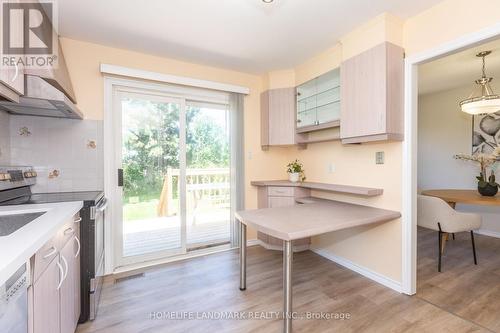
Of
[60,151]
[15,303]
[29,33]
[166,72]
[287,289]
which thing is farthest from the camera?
[166,72]

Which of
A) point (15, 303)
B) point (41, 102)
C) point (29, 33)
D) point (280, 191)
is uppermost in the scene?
point (29, 33)

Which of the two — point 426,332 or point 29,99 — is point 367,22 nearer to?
point 426,332

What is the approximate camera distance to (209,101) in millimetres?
3152

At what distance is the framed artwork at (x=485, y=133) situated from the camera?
3.59m

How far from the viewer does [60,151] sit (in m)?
2.32

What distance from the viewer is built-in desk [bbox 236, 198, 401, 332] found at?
1.57 meters

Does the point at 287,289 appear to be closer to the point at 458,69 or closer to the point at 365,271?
the point at 365,271

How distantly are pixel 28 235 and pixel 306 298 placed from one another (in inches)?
78.1

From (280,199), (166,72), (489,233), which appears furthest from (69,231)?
(489,233)

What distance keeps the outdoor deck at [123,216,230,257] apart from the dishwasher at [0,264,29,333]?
1.92 metres

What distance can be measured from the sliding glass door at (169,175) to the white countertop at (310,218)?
49.0 inches

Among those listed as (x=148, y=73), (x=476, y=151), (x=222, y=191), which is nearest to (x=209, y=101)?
(x=148, y=73)

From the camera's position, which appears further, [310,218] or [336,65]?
→ [336,65]

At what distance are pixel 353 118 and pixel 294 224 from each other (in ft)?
4.08
